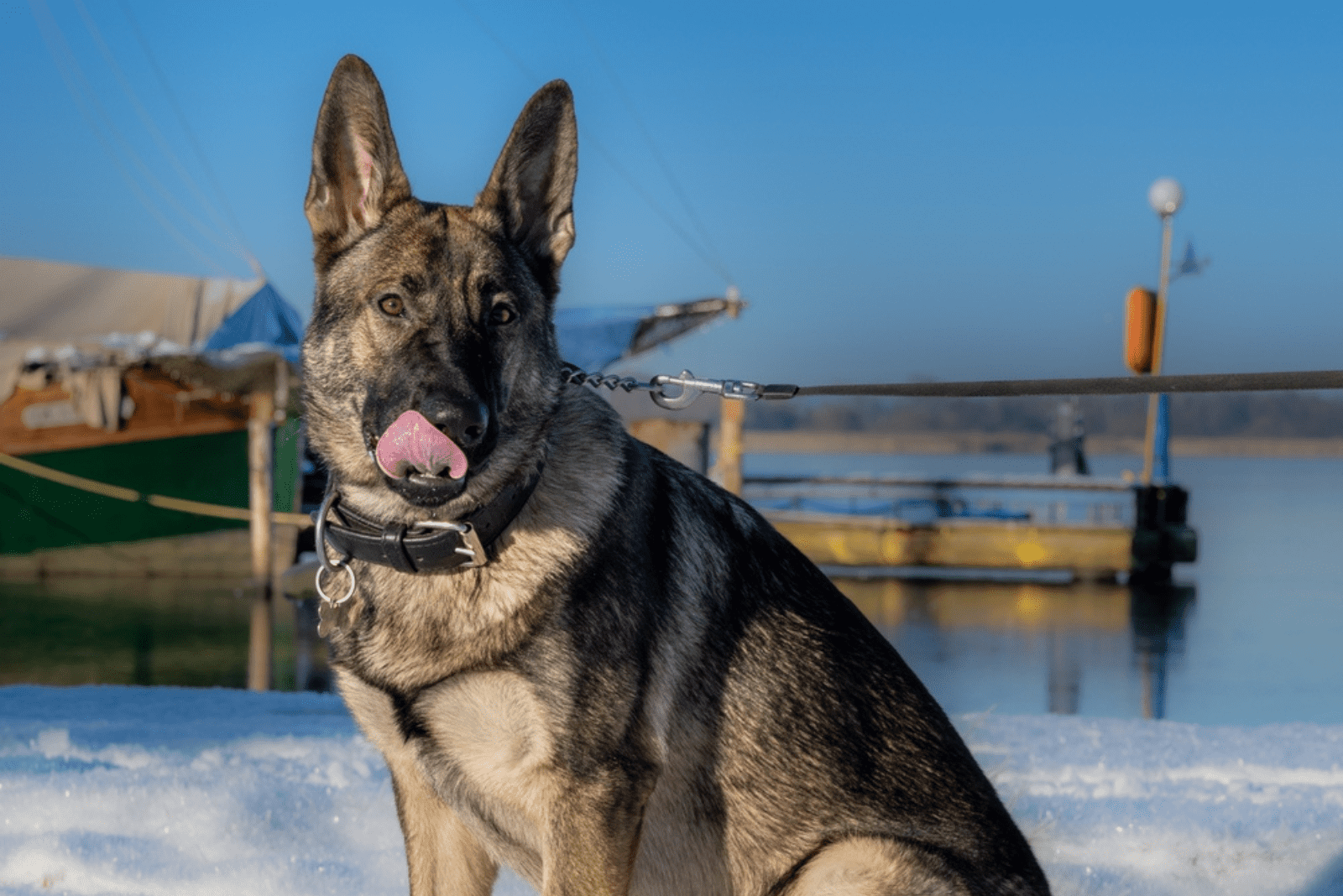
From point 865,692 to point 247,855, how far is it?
203 centimetres

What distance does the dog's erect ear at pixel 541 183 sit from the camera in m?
2.27

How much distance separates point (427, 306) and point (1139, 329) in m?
18.1

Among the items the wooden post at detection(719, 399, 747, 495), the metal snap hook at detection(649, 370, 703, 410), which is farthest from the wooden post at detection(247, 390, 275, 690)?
the metal snap hook at detection(649, 370, 703, 410)

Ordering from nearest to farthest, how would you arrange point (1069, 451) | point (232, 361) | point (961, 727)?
1. point (961, 727)
2. point (232, 361)
3. point (1069, 451)

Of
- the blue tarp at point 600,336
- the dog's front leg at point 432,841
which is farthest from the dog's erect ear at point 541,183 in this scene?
the blue tarp at point 600,336

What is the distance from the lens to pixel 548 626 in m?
2.07

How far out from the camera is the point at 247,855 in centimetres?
327

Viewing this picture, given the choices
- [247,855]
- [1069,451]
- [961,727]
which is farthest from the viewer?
[1069,451]

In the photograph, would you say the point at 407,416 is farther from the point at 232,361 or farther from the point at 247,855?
the point at 232,361

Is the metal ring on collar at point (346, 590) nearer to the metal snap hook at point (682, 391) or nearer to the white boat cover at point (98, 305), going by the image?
the metal snap hook at point (682, 391)

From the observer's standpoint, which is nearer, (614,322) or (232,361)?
(232,361)

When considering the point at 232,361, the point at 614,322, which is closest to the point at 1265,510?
the point at 614,322

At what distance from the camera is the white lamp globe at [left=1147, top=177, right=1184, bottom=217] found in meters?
18.0

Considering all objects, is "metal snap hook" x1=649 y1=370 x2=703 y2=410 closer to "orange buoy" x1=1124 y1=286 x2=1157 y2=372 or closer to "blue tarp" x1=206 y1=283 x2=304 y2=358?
"blue tarp" x1=206 y1=283 x2=304 y2=358
